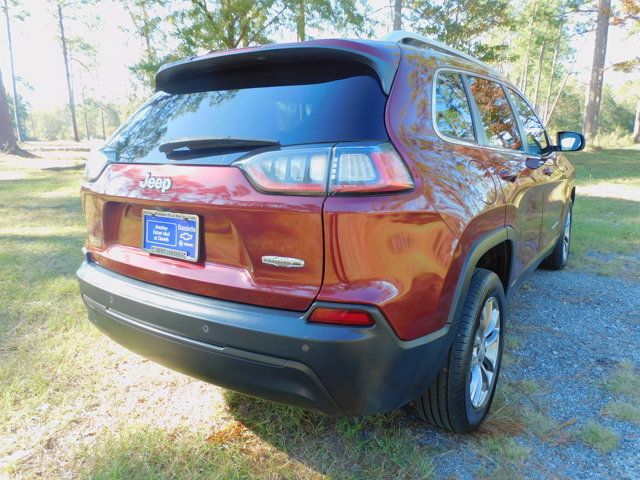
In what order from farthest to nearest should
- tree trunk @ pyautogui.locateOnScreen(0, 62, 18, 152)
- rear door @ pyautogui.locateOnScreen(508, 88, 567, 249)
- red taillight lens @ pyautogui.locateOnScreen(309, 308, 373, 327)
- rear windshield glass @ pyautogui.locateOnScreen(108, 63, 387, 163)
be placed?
tree trunk @ pyautogui.locateOnScreen(0, 62, 18, 152)
rear door @ pyautogui.locateOnScreen(508, 88, 567, 249)
rear windshield glass @ pyautogui.locateOnScreen(108, 63, 387, 163)
red taillight lens @ pyautogui.locateOnScreen(309, 308, 373, 327)

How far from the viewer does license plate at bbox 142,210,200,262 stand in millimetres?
1778

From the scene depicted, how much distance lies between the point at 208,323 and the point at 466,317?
108 centimetres

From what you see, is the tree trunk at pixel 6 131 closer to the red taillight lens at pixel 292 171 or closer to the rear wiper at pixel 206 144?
the rear wiper at pixel 206 144

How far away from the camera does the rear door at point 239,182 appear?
61.3 inches

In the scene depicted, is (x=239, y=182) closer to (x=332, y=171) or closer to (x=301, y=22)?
(x=332, y=171)

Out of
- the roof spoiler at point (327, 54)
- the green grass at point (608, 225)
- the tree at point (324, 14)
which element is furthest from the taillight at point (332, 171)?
the tree at point (324, 14)

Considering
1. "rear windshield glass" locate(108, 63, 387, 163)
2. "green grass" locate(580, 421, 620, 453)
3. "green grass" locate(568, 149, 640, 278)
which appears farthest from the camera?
"green grass" locate(568, 149, 640, 278)

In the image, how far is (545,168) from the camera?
326 centimetres

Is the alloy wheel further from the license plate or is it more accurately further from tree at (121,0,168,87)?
tree at (121,0,168,87)

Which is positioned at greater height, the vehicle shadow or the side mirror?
the side mirror

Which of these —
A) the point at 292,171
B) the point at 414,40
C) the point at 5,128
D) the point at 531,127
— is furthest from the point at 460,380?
the point at 5,128

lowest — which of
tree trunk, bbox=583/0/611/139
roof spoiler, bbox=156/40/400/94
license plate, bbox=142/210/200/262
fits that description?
license plate, bbox=142/210/200/262

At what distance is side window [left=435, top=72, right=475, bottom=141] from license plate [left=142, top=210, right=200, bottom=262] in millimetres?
1111

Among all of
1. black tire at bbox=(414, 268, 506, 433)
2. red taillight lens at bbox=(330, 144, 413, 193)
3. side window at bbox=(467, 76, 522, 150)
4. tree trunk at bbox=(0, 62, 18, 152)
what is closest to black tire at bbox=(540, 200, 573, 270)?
side window at bbox=(467, 76, 522, 150)
